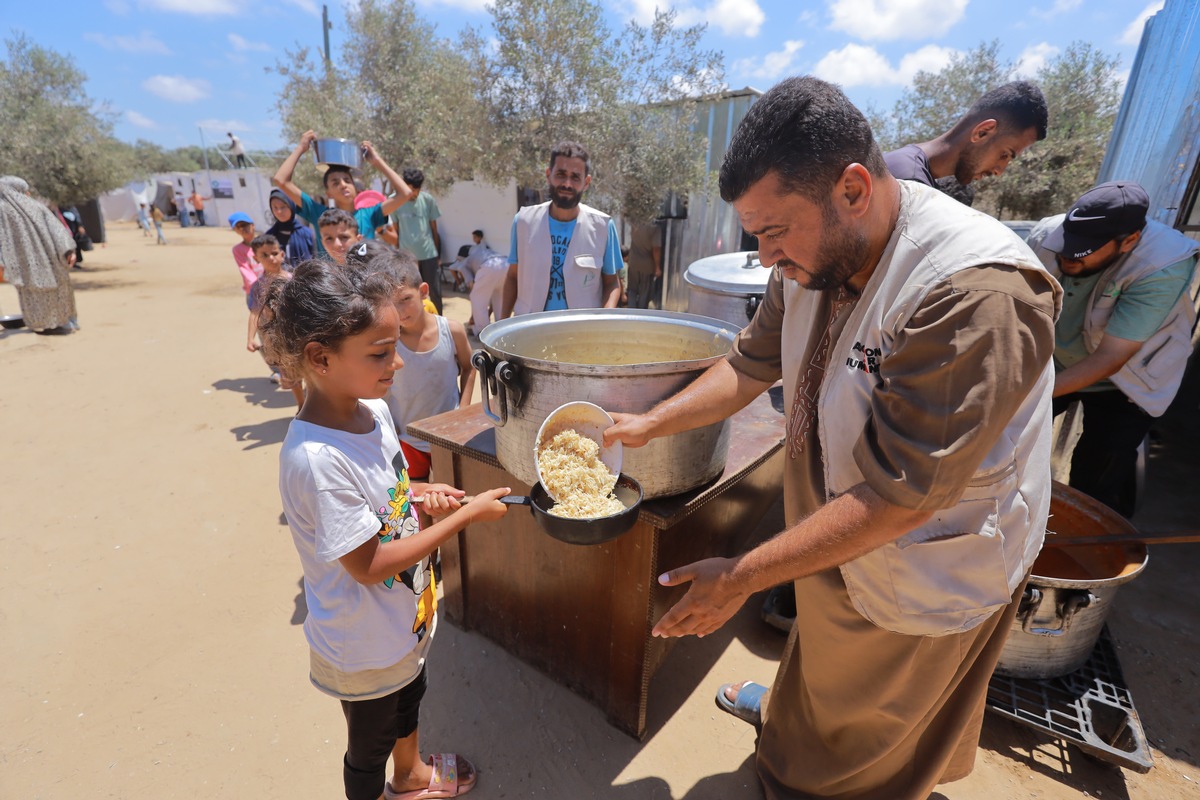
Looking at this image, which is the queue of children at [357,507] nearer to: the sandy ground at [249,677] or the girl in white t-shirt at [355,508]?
the girl in white t-shirt at [355,508]

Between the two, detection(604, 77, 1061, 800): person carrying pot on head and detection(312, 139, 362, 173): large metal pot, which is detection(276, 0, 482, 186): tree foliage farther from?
detection(604, 77, 1061, 800): person carrying pot on head

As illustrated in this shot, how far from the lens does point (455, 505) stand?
5.65ft

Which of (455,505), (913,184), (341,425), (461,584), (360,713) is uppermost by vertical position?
(913,184)

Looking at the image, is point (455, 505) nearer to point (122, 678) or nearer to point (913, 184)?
point (913, 184)

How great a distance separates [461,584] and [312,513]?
4.90ft

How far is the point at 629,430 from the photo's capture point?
1658mm

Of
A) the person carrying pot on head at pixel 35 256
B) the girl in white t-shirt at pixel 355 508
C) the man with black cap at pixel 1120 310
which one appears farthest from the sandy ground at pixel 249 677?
the person carrying pot on head at pixel 35 256

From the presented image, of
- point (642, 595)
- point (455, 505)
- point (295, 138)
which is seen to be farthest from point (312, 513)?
point (295, 138)

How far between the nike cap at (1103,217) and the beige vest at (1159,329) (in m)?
0.14

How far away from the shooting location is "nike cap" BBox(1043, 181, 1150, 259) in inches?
97.1

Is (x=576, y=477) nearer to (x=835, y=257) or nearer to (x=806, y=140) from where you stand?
(x=835, y=257)

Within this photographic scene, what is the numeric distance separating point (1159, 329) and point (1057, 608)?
1.57 meters

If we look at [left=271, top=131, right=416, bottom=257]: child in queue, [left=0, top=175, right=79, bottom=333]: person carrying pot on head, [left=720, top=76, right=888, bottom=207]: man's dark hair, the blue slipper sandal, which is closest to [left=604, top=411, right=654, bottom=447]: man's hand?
[left=720, top=76, right=888, bottom=207]: man's dark hair

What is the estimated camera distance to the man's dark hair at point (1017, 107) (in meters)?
2.59
